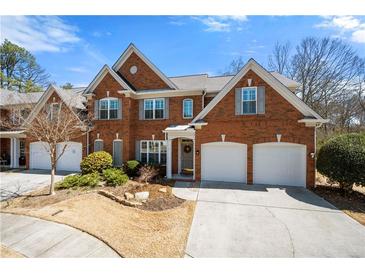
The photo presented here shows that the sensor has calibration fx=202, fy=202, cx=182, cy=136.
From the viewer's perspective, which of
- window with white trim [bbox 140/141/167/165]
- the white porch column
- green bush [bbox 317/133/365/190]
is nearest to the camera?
green bush [bbox 317/133/365/190]

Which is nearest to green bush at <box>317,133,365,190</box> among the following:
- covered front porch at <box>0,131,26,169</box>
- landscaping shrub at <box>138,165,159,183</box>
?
landscaping shrub at <box>138,165,159,183</box>

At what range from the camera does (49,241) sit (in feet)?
18.6

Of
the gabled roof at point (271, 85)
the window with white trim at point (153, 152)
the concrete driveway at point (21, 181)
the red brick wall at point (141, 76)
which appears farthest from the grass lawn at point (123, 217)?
the red brick wall at point (141, 76)

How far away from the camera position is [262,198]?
9.69 meters

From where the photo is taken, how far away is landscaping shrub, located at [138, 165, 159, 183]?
12645 mm

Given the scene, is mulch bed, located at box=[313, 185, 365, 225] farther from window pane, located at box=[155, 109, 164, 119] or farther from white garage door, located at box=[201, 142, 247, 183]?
window pane, located at box=[155, 109, 164, 119]

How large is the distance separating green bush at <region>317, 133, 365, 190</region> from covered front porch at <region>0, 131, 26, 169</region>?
22.3m

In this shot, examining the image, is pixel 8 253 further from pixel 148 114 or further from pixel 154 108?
pixel 154 108

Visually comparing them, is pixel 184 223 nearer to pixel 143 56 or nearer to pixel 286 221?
pixel 286 221

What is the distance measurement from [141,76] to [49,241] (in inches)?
534

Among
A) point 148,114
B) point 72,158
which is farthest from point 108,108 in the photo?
point 72,158

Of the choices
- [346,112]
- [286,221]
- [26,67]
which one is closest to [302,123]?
[286,221]

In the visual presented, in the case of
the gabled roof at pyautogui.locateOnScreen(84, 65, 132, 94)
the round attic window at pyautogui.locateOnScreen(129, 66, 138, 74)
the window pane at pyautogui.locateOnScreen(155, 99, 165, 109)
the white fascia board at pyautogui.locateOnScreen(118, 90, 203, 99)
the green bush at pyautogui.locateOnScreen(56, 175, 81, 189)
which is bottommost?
the green bush at pyautogui.locateOnScreen(56, 175, 81, 189)

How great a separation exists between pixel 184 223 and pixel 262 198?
4.63 m
